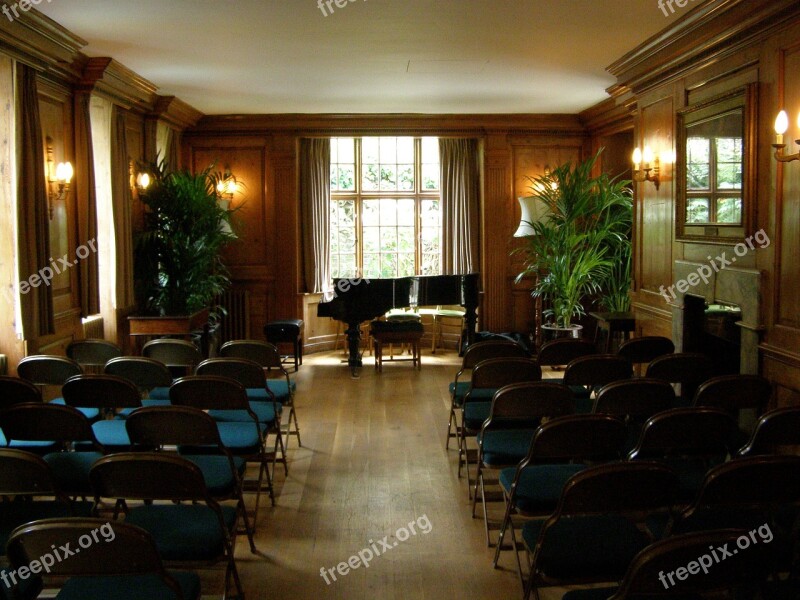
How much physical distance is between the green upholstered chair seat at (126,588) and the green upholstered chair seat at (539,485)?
1386 mm

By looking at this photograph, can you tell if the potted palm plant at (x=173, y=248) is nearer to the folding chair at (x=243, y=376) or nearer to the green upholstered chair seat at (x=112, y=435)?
the folding chair at (x=243, y=376)

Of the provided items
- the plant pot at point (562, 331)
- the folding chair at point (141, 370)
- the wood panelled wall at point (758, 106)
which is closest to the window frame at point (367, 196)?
the plant pot at point (562, 331)

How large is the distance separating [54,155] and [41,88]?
0.51 meters

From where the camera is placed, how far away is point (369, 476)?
5152mm

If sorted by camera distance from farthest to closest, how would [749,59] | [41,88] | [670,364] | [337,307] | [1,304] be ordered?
[337,307] → [41,88] → [1,304] → [749,59] → [670,364]

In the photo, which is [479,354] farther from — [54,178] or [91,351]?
[54,178]

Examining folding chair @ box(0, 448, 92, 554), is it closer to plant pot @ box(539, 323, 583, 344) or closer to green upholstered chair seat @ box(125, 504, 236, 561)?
green upholstered chair seat @ box(125, 504, 236, 561)

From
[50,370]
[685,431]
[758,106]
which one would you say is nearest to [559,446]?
[685,431]

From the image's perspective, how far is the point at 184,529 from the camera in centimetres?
297

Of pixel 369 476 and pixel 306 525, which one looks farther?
pixel 369 476

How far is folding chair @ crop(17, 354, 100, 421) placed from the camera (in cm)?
471

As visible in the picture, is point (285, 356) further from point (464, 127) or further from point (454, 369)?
point (464, 127)

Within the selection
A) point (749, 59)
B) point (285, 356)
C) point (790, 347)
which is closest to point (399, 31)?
point (749, 59)

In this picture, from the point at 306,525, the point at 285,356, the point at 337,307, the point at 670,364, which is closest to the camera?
the point at 306,525
